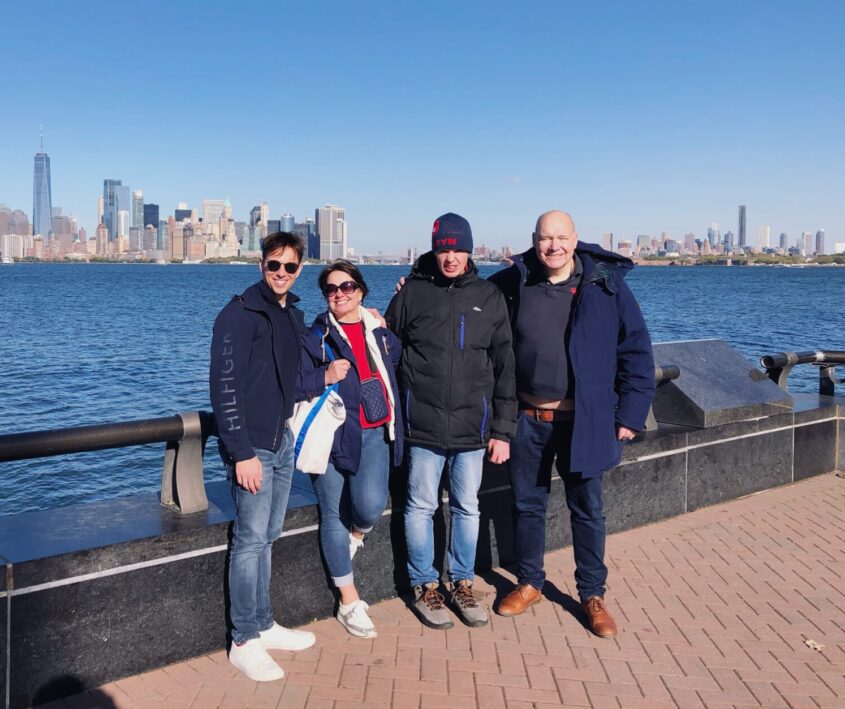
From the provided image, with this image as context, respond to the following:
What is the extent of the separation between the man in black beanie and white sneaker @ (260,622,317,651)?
623 millimetres

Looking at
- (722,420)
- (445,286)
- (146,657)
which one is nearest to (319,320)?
(445,286)

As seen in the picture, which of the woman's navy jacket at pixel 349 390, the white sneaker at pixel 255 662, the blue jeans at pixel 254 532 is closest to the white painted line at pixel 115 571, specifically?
the blue jeans at pixel 254 532

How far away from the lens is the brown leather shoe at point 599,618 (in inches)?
163

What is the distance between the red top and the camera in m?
3.98

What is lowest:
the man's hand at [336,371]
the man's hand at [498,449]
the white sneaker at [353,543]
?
the white sneaker at [353,543]

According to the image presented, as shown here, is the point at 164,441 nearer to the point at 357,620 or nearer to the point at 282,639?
the point at 282,639

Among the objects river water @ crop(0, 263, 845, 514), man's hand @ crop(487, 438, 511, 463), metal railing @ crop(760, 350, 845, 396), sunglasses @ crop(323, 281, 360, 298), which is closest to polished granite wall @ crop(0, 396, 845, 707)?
man's hand @ crop(487, 438, 511, 463)

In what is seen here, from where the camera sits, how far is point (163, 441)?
3801 mm

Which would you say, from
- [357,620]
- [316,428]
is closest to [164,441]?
[316,428]

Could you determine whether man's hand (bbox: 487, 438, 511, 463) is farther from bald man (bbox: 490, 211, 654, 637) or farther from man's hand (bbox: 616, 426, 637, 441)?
man's hand (bbox: 616, 426, 637, 441)

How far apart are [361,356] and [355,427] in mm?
335

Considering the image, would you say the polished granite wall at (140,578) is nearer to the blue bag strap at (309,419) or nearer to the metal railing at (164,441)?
the metal railing at (164,441)

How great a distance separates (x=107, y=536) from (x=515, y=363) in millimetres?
2003

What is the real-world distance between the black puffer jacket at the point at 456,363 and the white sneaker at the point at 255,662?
1150 millimetres
